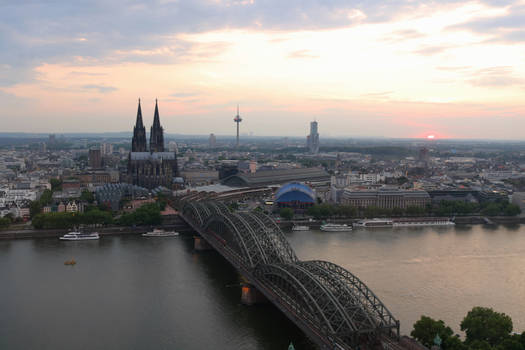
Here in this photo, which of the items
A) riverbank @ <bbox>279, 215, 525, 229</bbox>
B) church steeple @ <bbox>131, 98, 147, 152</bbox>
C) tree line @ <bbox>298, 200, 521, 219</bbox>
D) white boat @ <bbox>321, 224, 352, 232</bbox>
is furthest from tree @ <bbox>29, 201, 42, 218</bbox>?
white boat @ <bbox>321, 224, 352, 232</bbox>

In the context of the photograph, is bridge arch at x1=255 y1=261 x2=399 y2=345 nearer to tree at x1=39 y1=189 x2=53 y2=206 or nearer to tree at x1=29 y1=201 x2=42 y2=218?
tree at x1=29 y1=201 x2=42 y2=218

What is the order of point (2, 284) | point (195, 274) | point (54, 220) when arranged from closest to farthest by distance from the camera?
point (2, 284) < point (195, 274) < point (54, 220)

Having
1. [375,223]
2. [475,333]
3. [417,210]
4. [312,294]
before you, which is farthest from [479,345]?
[417,210]

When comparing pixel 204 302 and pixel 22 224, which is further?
pixel 22 224

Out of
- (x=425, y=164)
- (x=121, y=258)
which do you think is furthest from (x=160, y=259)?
(x=425, y=164)

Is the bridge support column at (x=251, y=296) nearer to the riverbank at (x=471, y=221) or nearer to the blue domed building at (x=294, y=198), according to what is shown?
the riverbank at (x=471, y=221)

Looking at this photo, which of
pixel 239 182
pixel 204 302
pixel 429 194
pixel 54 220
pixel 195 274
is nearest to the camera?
pixel 204 302

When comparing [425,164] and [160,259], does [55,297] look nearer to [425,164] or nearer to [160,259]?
[160,259]
